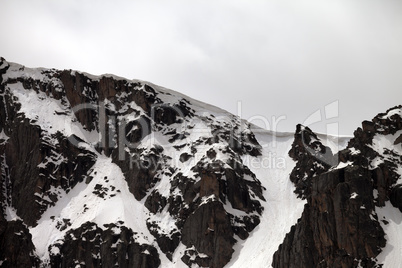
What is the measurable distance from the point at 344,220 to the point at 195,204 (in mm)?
44662

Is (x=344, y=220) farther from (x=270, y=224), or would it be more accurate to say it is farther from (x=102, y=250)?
(x=102, y=250)

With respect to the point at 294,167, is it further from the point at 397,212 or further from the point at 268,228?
the point at 397,212

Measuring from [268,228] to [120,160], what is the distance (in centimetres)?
4899

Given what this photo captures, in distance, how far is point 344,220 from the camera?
144750mm

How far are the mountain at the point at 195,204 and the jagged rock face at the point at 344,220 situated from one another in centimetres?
23

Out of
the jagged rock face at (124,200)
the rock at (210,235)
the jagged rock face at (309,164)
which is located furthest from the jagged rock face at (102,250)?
the jagged rock face at (309,164)

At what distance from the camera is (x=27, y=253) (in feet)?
487

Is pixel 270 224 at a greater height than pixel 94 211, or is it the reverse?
pixel 94 211

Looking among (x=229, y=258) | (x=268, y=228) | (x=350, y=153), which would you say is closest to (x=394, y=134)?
(x=350, y=153)

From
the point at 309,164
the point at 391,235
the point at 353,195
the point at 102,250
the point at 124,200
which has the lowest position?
the point at 102,250

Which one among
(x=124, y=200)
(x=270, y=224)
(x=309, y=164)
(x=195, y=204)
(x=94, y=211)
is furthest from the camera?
(x=309, y=164)

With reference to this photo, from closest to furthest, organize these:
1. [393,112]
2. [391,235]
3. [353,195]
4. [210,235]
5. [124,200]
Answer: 1. [391,235]
2. [353,195]
3. [210,235]
4. [393,112]
5. [124,200]

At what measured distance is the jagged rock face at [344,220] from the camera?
141375mm

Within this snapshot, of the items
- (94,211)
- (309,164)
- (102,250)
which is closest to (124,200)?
(94,211)
